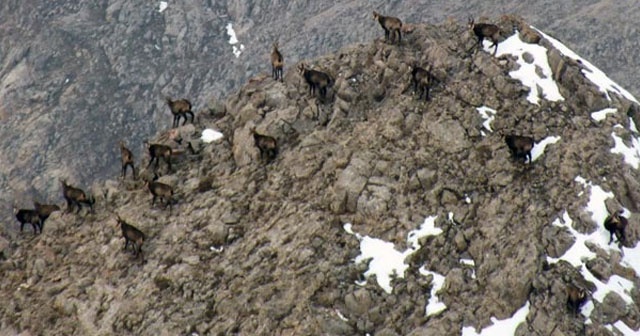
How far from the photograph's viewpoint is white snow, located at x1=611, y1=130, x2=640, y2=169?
3073 cm

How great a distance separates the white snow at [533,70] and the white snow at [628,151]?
286 cm

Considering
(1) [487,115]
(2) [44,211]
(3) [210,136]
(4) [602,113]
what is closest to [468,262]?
(1) [487,115]

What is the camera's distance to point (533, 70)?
3384 cm

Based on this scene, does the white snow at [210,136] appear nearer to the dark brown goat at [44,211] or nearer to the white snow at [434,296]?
the dark brown goat at [44,211]

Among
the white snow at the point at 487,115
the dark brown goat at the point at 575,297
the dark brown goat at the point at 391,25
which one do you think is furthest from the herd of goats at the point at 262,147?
the dark brown goat at the point at 575,297

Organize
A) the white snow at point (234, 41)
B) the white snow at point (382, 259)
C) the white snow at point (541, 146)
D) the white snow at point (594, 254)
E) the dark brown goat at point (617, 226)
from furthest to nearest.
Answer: the white snow at point (234, 41) → the white snow at point (541, 146) → the white snow at point (382, 259) → the dark brown goat at point (617, 226) → the white snow at point (594, 254)

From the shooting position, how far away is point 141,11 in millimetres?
132375

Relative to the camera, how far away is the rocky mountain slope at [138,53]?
108750 mm

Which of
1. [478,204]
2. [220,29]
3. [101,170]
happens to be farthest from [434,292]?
[220,29]

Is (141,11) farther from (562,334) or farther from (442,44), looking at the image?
(562,334)

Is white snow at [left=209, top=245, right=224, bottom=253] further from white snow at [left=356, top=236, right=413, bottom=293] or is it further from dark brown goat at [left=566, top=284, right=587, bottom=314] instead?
dark brown goat at [left=566, top=284, right=587, bottom=314]

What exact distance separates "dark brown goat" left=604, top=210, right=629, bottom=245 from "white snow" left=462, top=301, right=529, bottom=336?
4261 millimetres

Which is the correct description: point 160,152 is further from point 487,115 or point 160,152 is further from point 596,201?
point 596,201

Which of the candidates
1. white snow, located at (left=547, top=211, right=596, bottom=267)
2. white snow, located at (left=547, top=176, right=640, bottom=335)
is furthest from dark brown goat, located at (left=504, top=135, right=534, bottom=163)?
white snow, located at (left=547, top=211, right=596, bottom=267)
